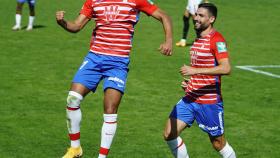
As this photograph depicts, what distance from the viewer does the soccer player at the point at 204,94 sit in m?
9.99

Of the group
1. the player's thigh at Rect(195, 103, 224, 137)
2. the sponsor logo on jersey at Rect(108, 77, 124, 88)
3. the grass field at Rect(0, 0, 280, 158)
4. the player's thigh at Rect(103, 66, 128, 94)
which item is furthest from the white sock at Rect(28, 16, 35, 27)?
the player's thigh at Rect(195, 103, 224, 137)

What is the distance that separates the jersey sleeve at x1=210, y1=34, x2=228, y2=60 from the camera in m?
9.77

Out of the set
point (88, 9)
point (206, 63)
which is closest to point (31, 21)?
point (88, 9)

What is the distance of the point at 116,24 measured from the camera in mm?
10523

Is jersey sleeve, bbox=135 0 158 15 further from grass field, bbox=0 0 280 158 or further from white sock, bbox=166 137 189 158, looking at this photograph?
grass field, bbox=0 0 280 158

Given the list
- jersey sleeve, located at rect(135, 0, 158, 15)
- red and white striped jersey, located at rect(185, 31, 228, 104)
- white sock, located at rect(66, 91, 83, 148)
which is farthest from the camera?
jersey sleeve, located at rect(135, 0, 158, 15)

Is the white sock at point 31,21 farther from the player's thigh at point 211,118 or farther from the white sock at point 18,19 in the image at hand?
the player's thigh at point 211,118

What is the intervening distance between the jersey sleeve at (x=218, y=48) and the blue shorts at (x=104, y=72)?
1435 millimetres

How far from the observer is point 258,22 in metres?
28.6

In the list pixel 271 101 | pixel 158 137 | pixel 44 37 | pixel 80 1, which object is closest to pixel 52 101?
pixel 158 137

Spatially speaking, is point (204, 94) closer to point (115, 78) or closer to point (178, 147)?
point (178, 147)

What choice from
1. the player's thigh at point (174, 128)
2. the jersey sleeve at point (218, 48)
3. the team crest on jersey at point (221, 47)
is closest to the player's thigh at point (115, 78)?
the player's thigh at point (174, 128)

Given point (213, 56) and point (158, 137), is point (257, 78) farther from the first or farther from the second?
point (213, 56)

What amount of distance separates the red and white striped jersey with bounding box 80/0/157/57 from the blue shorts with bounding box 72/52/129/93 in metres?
0.11
